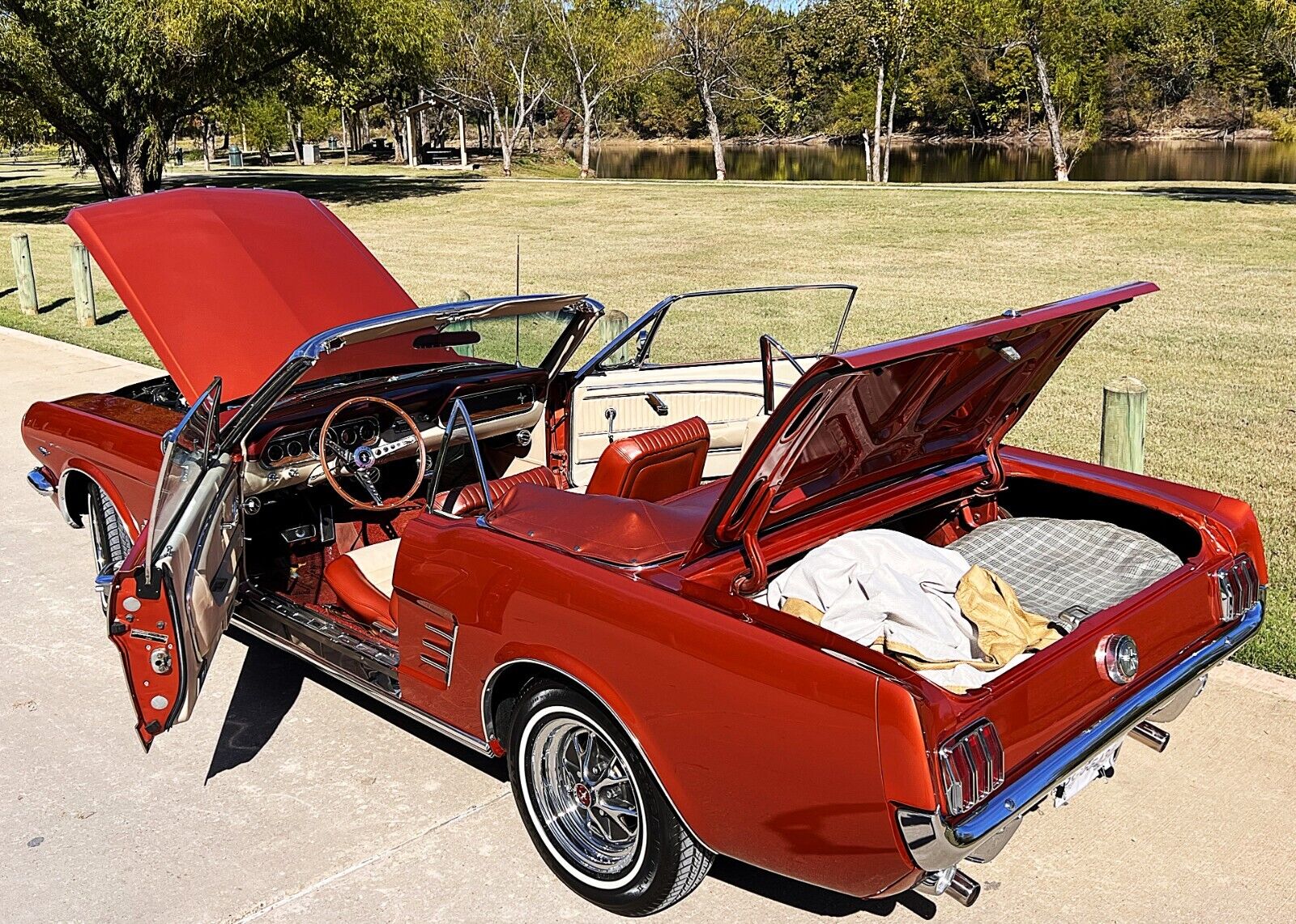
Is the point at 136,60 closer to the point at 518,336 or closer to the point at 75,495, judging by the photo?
the point at 75,495

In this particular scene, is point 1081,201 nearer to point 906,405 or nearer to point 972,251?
point 972,251

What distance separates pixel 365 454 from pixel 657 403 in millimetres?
1401

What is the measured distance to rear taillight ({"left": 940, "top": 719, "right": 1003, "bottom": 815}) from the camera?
2639 mm

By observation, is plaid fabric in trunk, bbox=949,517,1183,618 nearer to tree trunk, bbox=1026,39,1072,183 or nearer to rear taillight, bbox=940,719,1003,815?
rear taillight, bbox=940,719,1003,815

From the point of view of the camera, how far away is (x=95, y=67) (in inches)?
918

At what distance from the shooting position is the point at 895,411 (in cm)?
352

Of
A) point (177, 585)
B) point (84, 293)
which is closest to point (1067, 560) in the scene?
point (177, 585)

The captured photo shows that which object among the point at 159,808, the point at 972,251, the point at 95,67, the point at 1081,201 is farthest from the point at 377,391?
the point at 1081,201

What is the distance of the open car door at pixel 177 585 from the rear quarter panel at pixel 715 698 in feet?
2.68

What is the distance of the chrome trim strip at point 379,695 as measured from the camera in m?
3.71

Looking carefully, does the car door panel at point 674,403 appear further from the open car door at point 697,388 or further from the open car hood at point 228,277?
the open car hood at point 228,277

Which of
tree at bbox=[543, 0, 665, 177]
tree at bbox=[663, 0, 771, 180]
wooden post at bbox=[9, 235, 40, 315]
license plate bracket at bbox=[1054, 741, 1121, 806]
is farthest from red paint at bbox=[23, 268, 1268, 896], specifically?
tree at bbox=[543, 0, 665, 177]

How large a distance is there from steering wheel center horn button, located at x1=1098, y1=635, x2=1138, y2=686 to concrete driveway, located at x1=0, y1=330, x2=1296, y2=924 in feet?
2.42

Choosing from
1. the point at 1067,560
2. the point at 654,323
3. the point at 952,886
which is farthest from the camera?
the point at 654,323
